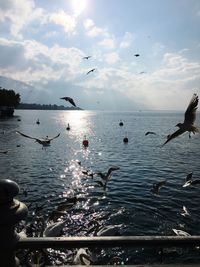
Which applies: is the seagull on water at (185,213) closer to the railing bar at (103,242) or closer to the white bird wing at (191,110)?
the white bird wing at (191,110)

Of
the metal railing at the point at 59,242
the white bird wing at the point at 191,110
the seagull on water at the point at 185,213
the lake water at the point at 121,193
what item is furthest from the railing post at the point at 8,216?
the seagull on water at the point at 185,213

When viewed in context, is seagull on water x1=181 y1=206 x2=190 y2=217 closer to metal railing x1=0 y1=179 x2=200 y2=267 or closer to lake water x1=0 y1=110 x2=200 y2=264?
lake water x1=0 y1=110 x2=200 y2=264

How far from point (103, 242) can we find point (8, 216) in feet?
4.55

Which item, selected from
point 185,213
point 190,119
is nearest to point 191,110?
point 190,119

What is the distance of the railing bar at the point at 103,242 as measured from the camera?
15.5 feet

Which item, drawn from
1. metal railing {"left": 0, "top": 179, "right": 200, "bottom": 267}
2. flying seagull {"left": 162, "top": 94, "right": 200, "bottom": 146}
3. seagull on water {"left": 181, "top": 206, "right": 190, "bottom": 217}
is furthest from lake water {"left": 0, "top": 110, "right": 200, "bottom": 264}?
metal railing {"left": 0, "top": 179, "right": 200, "bottom": 267}

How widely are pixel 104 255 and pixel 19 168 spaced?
2550 cm

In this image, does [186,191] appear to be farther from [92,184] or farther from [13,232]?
[13,232]

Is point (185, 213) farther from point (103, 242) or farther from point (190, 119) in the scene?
point (103, 242)

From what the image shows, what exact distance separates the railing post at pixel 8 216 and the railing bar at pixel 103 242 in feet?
0.58

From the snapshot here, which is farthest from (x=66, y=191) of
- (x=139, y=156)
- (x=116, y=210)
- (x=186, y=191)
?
(x=139, y=156)

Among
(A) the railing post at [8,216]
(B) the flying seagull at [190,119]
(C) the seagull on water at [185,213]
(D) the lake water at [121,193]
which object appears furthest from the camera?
(C) the seagull on water at [185,213]

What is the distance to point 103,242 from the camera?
473 cm

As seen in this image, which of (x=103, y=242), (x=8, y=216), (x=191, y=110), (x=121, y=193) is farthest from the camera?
(x=121, y=193)
